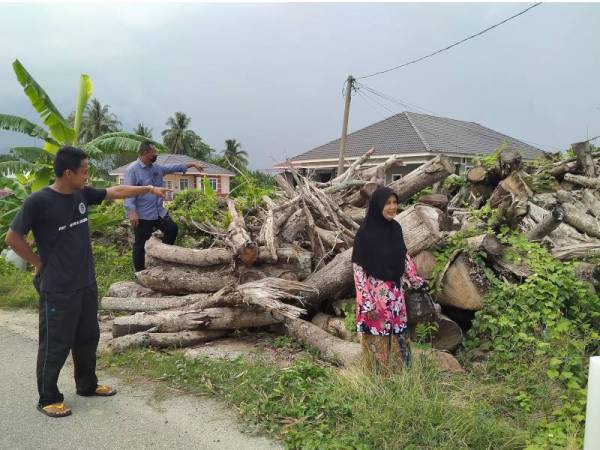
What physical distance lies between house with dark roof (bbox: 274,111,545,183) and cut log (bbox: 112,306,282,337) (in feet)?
48.7

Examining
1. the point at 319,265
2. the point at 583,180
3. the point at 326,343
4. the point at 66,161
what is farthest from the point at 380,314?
the point at 583,180

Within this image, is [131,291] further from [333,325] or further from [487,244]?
[487,244]

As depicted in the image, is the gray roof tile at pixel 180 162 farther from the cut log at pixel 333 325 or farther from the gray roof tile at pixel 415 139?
the cut log at pixel 333 325

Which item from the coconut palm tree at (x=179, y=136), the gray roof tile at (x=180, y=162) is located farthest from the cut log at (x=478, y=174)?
the coconut palm tree at (x=179, y=136)

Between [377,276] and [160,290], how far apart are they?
371cm

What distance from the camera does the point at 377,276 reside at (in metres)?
4.20

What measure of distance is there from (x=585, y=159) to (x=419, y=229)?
5.41m

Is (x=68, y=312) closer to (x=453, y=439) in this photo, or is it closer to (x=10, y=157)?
(x=453, y=439)

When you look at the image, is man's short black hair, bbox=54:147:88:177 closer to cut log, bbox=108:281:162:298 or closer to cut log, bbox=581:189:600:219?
cut log, bbox=108:281:162:298

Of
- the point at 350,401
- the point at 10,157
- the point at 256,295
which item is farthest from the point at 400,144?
the point at 350,401

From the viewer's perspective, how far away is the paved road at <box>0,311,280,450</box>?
137 inches

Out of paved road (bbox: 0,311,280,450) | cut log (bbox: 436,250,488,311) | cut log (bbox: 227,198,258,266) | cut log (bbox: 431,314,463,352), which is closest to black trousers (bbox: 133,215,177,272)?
Result: cut log (bbox: 227,198,258,266)

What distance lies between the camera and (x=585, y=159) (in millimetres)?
8789

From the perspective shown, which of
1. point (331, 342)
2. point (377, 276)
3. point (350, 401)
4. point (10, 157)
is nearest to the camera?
point (350, 401)
